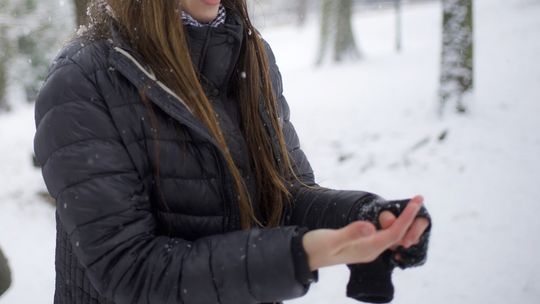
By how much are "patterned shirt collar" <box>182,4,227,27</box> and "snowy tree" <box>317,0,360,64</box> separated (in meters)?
13.4

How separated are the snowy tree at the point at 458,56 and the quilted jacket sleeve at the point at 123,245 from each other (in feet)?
20.4

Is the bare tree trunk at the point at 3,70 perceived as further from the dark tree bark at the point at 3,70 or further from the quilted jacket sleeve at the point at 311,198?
the quilted jacket sleeve at the point at 311,198

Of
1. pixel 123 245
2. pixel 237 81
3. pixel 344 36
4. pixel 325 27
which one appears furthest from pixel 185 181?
pixel 325 27

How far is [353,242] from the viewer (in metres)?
1.24

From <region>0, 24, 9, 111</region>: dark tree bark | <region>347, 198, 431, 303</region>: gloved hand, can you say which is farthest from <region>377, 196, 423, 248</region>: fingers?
<region>0, 24, 9, 111</region>: dark tree bark

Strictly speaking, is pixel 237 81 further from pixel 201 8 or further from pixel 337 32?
pixel 337 32

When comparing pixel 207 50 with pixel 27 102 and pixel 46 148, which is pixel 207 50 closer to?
pixel 46 148

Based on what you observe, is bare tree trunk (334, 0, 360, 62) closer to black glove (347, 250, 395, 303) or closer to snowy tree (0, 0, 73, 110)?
snowy tree (0, 0, 73, 110)

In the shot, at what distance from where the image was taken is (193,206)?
1537 mm

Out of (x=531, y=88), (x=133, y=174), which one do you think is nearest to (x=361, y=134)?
(x=531, y=88)

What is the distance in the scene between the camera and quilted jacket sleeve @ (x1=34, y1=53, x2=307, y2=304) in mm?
1293

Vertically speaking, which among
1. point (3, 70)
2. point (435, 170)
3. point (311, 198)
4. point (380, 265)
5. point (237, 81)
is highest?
point (237, 81)

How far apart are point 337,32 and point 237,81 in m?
13.6

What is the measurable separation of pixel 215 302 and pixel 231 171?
443 mm
